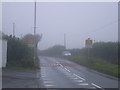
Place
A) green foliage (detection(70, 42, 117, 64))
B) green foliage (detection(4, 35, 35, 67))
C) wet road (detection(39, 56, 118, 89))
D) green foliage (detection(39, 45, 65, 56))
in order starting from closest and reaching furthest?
wet road (detection(39, 56, 118, 89)) → green foliage (detection(4, 35, 35, 67)) → green foliage (detection(70, 42, 117, 64)) → green foliage (detection(39, 45, 65, 56))

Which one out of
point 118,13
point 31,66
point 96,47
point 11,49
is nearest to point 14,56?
point 11,49

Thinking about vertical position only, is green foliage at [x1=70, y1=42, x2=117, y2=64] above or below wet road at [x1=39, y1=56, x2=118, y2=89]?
above

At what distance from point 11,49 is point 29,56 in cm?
247

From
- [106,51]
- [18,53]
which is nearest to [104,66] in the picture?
[18,53]

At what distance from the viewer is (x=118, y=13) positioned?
108 feet

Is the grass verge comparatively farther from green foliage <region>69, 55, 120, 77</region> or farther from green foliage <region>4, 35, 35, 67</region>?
green foliage <region>4, 35, 35, 67</region>

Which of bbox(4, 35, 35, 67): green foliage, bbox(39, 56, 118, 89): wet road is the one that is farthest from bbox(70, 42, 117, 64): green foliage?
bbox(39, 56, 118, 89): wet road

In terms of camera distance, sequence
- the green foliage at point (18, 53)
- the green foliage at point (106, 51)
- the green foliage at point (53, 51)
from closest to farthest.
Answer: the green foliage at point (18, 53), the green foliage at point (106, 51), the green foliage at point (53, 51)

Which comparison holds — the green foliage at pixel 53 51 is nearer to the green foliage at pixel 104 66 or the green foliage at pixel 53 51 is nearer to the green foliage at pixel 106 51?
the green foliage at pixel 106 51

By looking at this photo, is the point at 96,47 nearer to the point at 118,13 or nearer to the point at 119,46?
the point at 119,46

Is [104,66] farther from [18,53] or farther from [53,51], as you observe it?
[53,51]

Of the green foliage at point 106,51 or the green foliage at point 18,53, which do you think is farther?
the green foliage at point 106,51

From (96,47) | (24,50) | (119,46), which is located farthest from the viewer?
(96,47)

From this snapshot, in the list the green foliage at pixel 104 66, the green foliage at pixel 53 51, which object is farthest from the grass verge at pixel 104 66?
the green foliage at pixel 53 51
